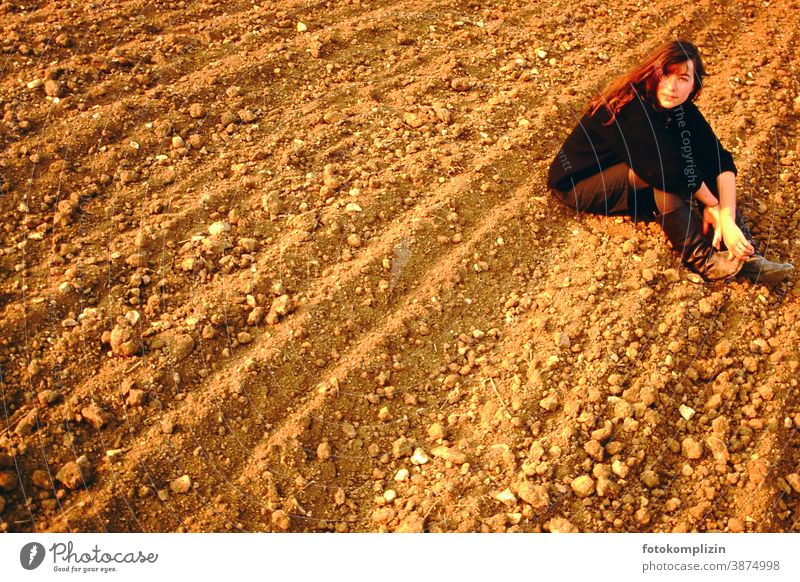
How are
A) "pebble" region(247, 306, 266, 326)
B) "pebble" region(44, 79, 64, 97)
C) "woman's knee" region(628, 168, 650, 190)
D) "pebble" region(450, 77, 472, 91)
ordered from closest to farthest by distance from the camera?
"pebble" region(247, 306, 266, 326) < "woman's knee" region(628, 168, 650, 190) < "pebble" region(44, 79, 64, 97) < "pebble" region(450, 77, 472, 91)

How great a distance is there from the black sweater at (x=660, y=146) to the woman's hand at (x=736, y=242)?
0.68ft

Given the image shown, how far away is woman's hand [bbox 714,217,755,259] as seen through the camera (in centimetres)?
328

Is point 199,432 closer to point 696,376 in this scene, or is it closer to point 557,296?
point 557,296

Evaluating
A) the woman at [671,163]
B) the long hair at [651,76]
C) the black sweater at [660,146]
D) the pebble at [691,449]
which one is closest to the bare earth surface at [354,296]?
the pebble at [691,449]

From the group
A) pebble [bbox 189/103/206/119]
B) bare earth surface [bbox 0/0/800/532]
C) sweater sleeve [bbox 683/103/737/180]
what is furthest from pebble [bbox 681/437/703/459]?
pebble [bbox 189/103/206/119]

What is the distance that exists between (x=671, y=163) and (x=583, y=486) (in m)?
1.45

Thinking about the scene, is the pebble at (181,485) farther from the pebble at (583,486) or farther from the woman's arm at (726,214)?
the woman's arm at (726,214)

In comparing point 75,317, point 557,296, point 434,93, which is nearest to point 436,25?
point 434,93

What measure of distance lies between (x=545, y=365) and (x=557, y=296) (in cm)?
39

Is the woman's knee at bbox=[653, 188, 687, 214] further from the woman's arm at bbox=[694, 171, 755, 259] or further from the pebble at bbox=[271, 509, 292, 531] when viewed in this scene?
the pebble at bbox=[271, 509, 292, 531]

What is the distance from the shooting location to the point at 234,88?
393 cm

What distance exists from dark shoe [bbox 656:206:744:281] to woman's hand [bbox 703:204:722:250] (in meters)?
0.04
